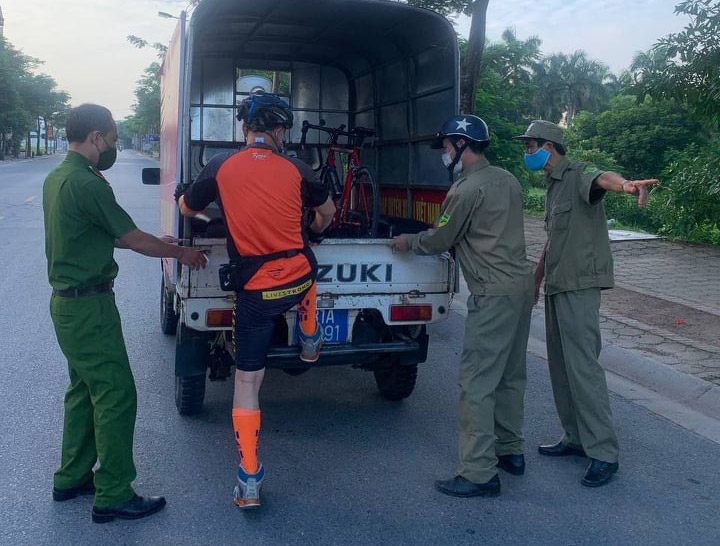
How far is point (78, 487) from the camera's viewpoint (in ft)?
12.2

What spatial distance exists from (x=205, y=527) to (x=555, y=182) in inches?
103

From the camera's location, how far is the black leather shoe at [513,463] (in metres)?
4.15

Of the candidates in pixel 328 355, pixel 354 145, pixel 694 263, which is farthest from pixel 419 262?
pixel 694 263

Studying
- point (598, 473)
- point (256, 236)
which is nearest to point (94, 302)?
point (256, 236)

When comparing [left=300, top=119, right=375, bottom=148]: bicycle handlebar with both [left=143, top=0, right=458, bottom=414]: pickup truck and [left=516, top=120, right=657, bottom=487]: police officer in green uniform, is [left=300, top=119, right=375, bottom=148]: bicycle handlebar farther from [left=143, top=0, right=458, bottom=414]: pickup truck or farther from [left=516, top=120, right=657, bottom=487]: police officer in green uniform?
[left=516, top=120, right=657, bottom=487]: police officer in green uniform

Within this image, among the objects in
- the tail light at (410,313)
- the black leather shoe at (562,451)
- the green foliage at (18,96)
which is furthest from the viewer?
the green foliage at (18,96)

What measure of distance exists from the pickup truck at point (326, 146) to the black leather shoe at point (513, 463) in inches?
33.5

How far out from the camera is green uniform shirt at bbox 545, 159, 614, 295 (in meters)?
4.11

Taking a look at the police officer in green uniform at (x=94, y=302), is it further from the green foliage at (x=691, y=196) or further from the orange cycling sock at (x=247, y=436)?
the green foliage at (x=691, y=196)

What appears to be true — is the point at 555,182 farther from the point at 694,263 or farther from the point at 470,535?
the point at 694,263

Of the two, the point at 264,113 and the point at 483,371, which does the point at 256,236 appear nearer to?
the point at 264,113

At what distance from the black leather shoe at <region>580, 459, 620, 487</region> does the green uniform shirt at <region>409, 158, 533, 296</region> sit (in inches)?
41.0

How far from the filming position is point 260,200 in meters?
3.57

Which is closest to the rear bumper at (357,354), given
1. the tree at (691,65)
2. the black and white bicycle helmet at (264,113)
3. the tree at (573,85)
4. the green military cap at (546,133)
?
the black and white bicycle helmet at (264,113)
